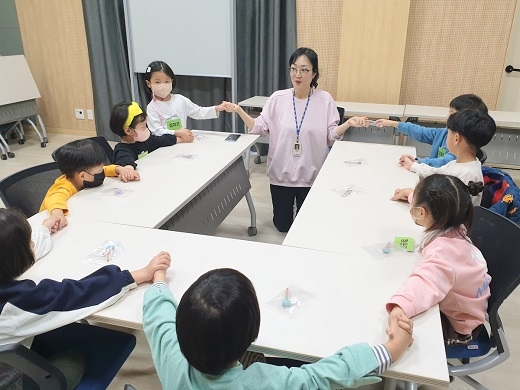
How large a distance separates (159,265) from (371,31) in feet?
12.1

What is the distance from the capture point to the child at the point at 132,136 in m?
2.37

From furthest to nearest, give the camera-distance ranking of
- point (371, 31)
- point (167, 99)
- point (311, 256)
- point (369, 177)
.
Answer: point (371, 31) < point (167, 99) < point (369, 177) < point (311, 256)

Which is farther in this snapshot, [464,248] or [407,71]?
[407,71]

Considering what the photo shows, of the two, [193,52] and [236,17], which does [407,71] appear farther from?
[193,52]

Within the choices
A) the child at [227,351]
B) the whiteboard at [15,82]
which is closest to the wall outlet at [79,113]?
the whiteboard at [15,82]

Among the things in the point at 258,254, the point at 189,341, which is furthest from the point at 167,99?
the point at 189,341

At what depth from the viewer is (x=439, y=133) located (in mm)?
2645

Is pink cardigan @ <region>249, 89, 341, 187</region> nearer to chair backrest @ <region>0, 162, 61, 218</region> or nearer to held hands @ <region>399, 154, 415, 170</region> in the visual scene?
held hands @ <region>399, 154, 415, 170</region>

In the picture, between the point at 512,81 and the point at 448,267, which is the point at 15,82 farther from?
the point at 512,81

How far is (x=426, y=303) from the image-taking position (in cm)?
120

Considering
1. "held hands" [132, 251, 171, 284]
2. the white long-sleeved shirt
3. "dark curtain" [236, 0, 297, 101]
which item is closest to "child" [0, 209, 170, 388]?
"held hands" [132, 251, 171, 284]

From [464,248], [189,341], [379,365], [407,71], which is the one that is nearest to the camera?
[189,341]

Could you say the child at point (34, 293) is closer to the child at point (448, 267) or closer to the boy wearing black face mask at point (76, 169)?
the boy wearing black face mask at point (76, 169)

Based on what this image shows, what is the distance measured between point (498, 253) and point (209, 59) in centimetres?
379
